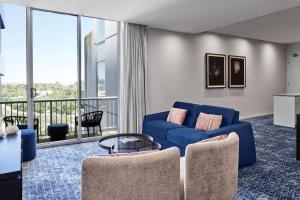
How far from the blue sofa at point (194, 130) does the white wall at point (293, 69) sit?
6093mm

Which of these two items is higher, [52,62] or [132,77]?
[52,62]

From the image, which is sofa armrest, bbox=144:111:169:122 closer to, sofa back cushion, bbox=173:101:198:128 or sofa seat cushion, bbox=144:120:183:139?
sofa seat cushion, bbox=144:120:183:139

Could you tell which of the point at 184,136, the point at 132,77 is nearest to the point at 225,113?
the point at 184,136

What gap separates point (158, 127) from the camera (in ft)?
13.5

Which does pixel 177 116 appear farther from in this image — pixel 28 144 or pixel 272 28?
pixel 272 28

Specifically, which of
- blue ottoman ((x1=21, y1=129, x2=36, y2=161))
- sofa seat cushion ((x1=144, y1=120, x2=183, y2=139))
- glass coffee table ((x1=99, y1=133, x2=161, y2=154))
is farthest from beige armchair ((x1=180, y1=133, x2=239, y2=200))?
blue ottoman ((x1=21, y1=129, x2=36, y2=161))

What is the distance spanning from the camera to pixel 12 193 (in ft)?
4.44

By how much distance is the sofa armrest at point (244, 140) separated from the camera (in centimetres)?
319

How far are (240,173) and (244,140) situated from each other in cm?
45

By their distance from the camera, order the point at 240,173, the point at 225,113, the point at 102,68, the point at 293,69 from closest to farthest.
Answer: the point at 240,173, the point at 225,113, the point at 102,68, the point at 293,69

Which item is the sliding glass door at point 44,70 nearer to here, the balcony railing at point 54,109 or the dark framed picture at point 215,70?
the balcony railing at point 54,109

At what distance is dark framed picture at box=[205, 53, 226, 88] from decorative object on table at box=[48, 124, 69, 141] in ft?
12.9

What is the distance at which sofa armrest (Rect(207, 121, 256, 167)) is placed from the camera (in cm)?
319

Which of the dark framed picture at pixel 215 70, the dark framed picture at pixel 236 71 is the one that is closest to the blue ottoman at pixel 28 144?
the dark framed picture at pixel 215 70
